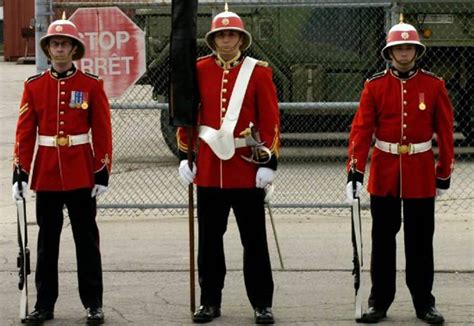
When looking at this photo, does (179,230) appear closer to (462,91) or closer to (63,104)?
(63,104)

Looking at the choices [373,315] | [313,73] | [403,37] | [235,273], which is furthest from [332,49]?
[373,315]

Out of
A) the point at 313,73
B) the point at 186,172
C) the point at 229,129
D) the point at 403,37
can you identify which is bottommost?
the point at 186,172

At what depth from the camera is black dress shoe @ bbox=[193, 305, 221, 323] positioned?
793 cm

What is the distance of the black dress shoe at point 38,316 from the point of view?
25.9 ft

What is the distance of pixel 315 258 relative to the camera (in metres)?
9.84

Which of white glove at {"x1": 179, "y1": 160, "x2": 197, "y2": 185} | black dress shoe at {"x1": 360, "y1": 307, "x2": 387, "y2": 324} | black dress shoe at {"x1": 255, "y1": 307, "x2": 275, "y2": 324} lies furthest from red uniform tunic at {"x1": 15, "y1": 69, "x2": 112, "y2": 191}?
black dress shoe at {"x1": 360, "y1": 307, "x2": 387, "y2": 324}

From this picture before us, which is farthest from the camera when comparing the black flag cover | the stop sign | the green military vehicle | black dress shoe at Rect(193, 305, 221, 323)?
the green military vehicle

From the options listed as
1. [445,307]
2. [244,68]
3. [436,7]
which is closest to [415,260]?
[445,307]

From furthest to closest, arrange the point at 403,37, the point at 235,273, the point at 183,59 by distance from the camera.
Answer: the point at 235,273 < the point at 183,59 < the point at 403,37

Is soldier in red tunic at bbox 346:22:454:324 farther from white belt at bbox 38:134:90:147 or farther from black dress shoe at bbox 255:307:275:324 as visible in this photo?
white belt at bbox 38:134:90:147

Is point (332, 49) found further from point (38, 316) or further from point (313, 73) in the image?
point (38, 316)

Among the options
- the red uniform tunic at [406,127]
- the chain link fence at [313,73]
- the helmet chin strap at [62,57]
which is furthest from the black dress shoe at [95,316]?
the chain link fence at [313,73]

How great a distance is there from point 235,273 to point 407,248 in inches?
68.9

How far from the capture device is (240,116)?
7887 mm
